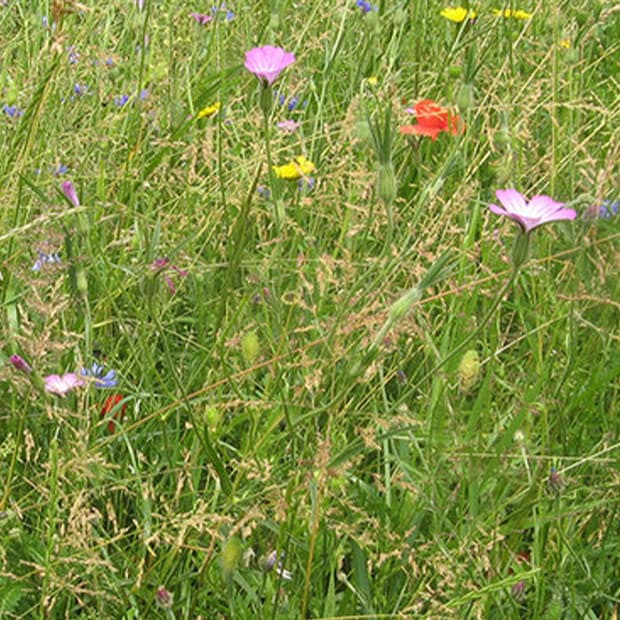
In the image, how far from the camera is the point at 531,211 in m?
0.91

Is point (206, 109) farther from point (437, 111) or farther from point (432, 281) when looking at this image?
point (432, 281)

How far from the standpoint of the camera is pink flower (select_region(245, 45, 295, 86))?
1017 mm

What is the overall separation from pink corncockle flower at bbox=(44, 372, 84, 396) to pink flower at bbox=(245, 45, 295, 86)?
358mm

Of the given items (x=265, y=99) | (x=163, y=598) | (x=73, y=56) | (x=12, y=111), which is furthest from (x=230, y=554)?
(x=73, y=56)

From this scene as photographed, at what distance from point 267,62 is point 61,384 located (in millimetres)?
393

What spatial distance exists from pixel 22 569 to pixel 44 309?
0.26 m

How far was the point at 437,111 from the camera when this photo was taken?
1.46m

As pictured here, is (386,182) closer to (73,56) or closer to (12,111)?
(12,111)

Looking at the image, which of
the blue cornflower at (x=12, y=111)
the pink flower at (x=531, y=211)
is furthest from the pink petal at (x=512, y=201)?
the blue cornflower at (x=12, y=111)

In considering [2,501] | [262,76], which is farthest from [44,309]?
[262,76]

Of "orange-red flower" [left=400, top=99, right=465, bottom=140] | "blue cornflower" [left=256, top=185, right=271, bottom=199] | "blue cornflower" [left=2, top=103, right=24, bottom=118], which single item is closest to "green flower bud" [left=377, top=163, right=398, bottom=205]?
"orange-red flower" [left=400, top=99, right=465, bottom=140]

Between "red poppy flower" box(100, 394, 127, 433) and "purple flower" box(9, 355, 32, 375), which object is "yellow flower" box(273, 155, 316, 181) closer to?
"red poppy flower" box(100, 394, 127, 433)

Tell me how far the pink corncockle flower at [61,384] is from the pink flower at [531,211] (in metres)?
0.46

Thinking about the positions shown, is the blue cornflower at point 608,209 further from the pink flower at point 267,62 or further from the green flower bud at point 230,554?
the green flower bud at point 230,554
